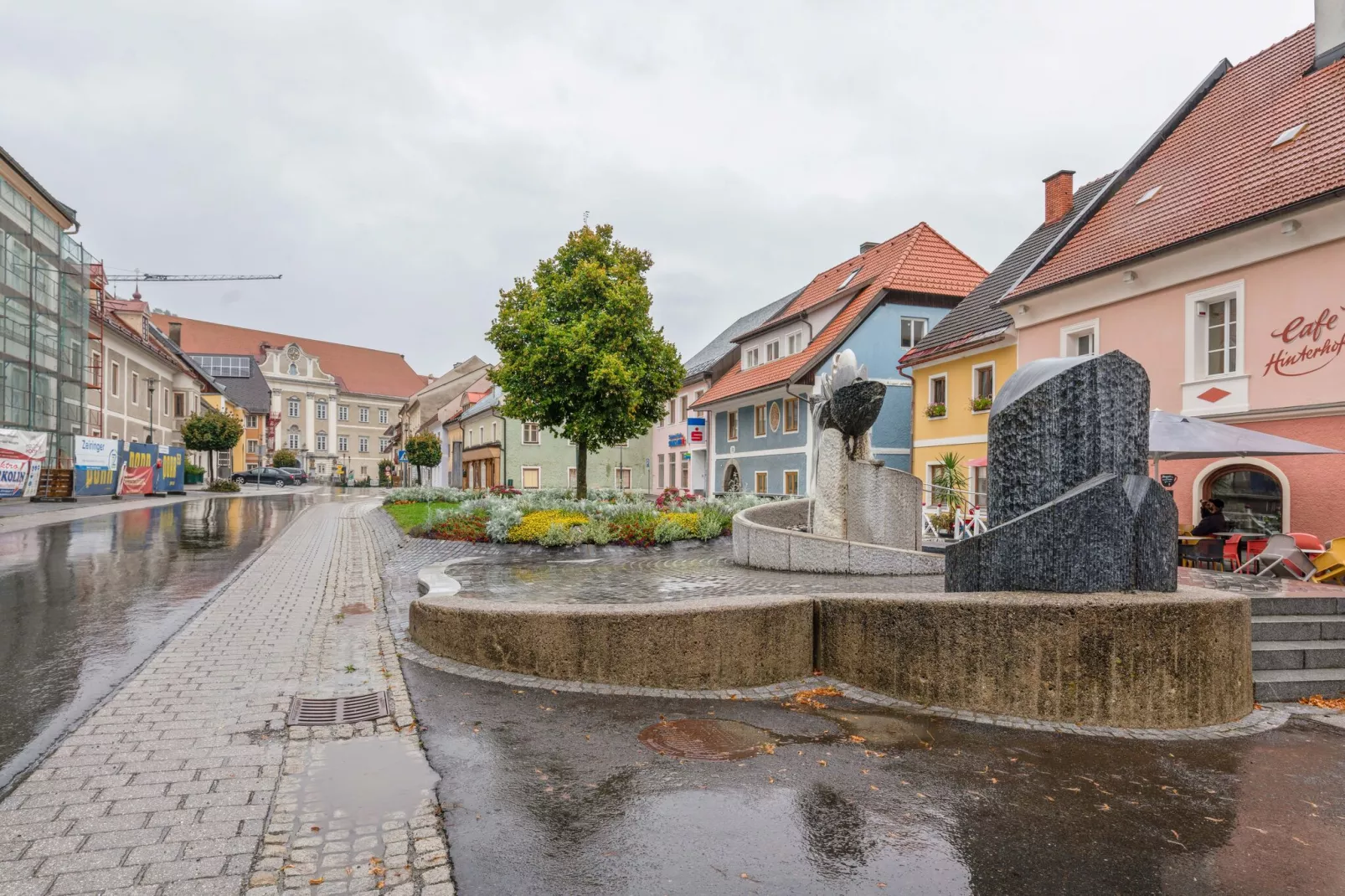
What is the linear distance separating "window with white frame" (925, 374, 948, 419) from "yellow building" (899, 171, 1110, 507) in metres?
0.02

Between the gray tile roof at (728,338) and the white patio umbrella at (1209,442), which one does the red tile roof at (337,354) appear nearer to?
Result: the gray tile roof at (728,338)

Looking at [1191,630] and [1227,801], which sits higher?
[1191,630]

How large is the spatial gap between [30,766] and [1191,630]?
683cm

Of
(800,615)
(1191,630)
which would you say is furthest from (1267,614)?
(800,615)

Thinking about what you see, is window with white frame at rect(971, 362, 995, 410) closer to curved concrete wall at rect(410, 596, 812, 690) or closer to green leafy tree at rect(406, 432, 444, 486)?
curved concrete wall at rect(410, 596, 812, 690)

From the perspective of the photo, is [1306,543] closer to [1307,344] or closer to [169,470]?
[1307,344]

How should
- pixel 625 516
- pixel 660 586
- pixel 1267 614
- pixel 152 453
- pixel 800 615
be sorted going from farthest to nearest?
1. pixel 152 453
2. pixel 625 516
3. pixel 660 586
4. pixel 1267 614
5. pixel 800 615

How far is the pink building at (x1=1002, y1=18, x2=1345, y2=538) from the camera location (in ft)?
41.5

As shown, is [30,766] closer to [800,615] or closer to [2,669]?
[2,669]

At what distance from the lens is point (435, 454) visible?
5869 cm

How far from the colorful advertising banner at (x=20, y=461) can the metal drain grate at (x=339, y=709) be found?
27957mm

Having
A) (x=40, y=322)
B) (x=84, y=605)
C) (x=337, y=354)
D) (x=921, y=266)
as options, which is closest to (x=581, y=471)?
(x=921, y=266)

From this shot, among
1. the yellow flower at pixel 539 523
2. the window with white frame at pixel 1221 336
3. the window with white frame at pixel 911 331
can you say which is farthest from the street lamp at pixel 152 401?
the window with white frame at pixel 1221 336

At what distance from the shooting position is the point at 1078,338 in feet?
59.7
